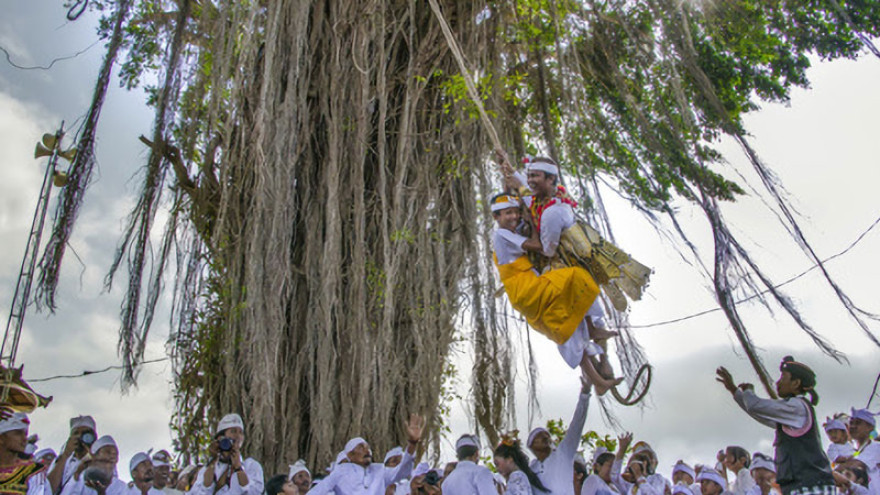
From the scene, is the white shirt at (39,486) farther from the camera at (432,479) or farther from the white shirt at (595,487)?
the white shirt at (595,487)

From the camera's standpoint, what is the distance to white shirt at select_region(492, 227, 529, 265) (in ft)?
15.7

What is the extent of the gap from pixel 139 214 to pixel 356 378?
8.09ft

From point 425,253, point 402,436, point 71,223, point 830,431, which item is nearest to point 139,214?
point 71,223

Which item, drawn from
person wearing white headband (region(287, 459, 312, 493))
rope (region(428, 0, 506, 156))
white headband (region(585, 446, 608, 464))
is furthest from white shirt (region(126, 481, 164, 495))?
rope (region(428, 0, 506, 156))

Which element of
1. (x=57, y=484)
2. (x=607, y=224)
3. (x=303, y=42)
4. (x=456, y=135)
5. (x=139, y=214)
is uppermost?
(x=303, y=42)

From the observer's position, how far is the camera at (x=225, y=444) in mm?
→ 5113

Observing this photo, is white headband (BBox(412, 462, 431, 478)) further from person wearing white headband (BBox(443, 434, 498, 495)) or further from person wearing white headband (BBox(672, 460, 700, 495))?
person wearing white headband (BBox(672, 460, 700, 495))

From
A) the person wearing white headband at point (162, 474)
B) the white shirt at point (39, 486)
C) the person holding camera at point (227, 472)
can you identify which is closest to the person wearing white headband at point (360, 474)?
the person holding camera at point (227, 472)

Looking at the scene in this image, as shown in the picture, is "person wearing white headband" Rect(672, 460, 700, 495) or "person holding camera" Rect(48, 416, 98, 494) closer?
"person holding camera" Rect(48, 416, 98, 494)

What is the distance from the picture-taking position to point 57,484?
16.0 feet

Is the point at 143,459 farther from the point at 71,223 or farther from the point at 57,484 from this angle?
the point at 71,223

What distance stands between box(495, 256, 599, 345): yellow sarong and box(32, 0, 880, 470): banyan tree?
6.42ft

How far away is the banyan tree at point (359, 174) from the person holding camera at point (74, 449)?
5.23 ft

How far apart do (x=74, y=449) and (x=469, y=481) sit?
7.35 feet
